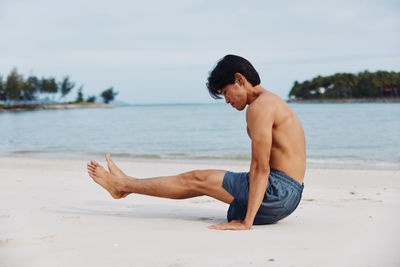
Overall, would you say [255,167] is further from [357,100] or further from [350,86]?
[350,86]

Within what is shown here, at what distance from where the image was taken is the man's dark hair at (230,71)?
308 cm

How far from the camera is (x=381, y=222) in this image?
11.4 feet

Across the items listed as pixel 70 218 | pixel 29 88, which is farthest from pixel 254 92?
pixel 29 88

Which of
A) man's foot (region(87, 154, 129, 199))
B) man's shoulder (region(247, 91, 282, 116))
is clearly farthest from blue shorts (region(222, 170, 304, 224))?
man's foot (region(87, 154, 129, 199))

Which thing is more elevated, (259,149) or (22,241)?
(259,149)

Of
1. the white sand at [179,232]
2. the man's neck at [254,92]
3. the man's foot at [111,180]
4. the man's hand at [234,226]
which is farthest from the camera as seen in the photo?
the man's foot at [111,180]

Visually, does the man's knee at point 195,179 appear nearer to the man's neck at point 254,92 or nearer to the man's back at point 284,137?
the man's back at point 284,137

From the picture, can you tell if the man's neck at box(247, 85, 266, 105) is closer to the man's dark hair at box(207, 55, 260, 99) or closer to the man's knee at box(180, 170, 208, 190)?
the man's dark hair at box(207, 55, 260, 99)

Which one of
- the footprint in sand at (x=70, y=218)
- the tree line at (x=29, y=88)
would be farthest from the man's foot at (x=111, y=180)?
the tree line at (x=29, y=88)

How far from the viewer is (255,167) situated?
9.82ft

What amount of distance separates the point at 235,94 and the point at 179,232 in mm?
1067

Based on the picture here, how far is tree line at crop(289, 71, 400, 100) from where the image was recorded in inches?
3718

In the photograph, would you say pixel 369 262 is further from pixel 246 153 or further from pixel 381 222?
pixel 246 153

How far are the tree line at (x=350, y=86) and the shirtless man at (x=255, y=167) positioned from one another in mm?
97256
